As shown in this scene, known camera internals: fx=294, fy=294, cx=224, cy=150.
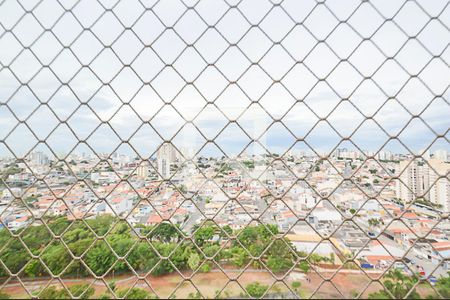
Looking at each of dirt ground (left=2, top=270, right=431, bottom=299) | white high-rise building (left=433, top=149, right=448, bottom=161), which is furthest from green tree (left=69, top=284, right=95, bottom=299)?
white high-rise building (left=433, top=149, right=448, bottom=161)

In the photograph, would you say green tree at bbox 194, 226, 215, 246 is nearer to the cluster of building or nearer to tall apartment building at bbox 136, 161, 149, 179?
the cluster of building

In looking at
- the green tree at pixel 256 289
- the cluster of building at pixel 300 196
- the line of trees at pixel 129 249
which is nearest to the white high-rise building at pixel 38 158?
the cluster of building at pixel 300 196

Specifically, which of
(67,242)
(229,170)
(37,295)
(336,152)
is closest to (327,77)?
(336,152)

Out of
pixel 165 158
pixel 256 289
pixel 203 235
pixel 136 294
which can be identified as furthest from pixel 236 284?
pixel 165 158

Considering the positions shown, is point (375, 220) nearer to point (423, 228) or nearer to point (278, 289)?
point (423, 228)

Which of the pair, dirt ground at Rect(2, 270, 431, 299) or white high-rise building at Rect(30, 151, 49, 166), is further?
white high-rise building at Rect(30, 151, 49, 166)

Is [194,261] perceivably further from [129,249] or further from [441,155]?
[441,155]

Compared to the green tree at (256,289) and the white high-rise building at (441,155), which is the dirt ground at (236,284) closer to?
the green tree at (256,289)

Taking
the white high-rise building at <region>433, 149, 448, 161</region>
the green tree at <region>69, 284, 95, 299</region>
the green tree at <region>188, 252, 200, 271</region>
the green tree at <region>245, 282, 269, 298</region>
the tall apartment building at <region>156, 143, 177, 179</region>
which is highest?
the white high-rise building at <region>433, 149, 448, 161</region>
